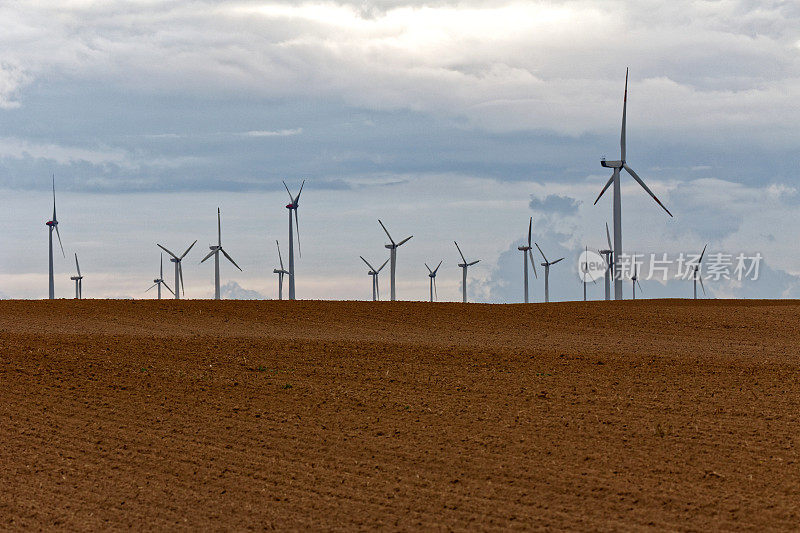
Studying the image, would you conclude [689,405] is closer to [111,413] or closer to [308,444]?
[308,444]

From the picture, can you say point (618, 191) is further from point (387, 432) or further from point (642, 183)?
point (387, 432)

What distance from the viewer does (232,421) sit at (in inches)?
833

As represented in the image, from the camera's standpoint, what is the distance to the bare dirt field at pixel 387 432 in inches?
605

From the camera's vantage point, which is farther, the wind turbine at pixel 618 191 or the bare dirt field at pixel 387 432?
the wind turbine at pixel 618 191

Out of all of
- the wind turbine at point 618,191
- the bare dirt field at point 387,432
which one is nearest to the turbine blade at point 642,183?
the wind turbine at point 618,191

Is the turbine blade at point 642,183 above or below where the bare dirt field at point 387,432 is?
above

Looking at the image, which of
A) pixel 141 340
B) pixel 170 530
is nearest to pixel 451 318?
pixel 141 340

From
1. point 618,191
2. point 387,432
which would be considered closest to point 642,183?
point 618,191

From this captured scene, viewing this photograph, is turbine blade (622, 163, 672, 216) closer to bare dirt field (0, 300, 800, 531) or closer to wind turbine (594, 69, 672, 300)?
wind turbine (594, 69, 672, 300)

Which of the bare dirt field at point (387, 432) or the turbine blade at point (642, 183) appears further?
the turbine blade at point (642, 183)

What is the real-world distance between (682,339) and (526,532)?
85.1ft

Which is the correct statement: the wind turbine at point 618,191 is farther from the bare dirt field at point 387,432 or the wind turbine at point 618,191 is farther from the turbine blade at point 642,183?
the bare dirt field at point 387,432

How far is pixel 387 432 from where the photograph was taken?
20.1m

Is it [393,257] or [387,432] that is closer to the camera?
[387,432]
